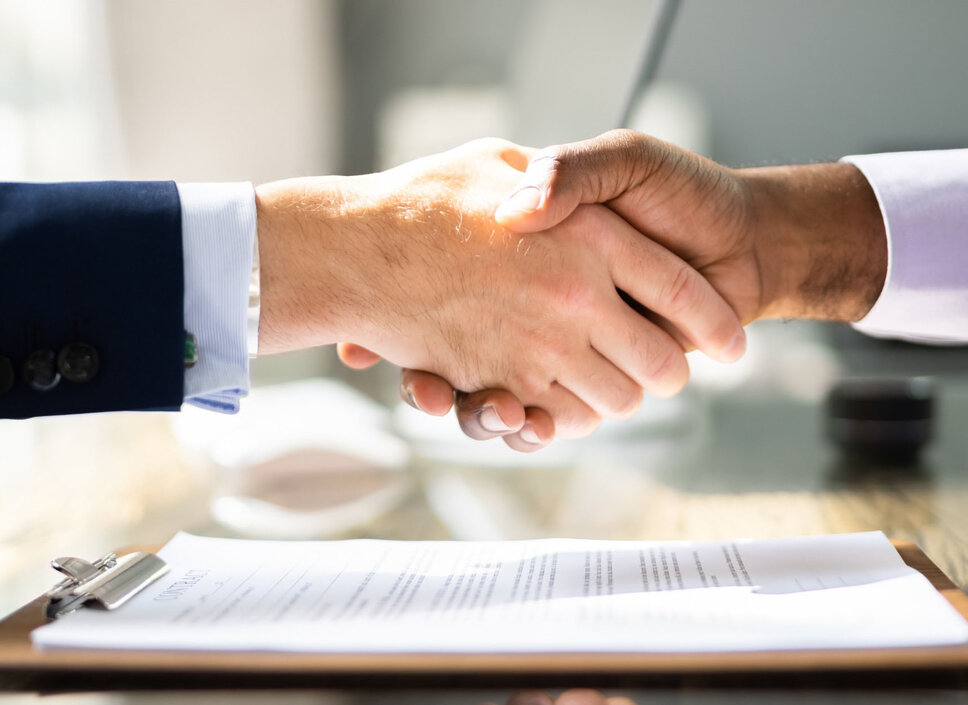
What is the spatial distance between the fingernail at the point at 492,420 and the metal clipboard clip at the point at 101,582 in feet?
1.21

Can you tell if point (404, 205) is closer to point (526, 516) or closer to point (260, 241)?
point (260, 241)

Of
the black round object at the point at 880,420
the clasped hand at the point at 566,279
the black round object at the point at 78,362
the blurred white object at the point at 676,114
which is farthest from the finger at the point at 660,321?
the blurred white object at the point at 676,114

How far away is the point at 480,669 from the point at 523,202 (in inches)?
16.6

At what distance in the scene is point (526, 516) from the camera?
750 millimetres

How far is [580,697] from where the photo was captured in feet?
1.11

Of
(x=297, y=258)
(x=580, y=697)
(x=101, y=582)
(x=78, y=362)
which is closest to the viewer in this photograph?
(x=580, y=697)

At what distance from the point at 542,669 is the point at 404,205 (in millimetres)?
451

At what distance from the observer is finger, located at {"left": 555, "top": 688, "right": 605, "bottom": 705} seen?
333mm

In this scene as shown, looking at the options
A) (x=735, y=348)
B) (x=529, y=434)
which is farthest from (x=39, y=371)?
(x=735, y=348)

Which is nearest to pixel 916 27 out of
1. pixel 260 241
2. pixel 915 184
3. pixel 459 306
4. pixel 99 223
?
A: pixel 915 184

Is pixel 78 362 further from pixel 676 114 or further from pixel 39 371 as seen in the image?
pixel 676 114

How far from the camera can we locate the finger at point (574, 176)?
68 centimetres

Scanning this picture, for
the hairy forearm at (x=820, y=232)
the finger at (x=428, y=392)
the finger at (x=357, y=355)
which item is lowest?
the finger at (x=428, y=392)

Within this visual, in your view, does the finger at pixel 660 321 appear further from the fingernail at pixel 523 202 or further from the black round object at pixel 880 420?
the black round object at pixel 880 420
